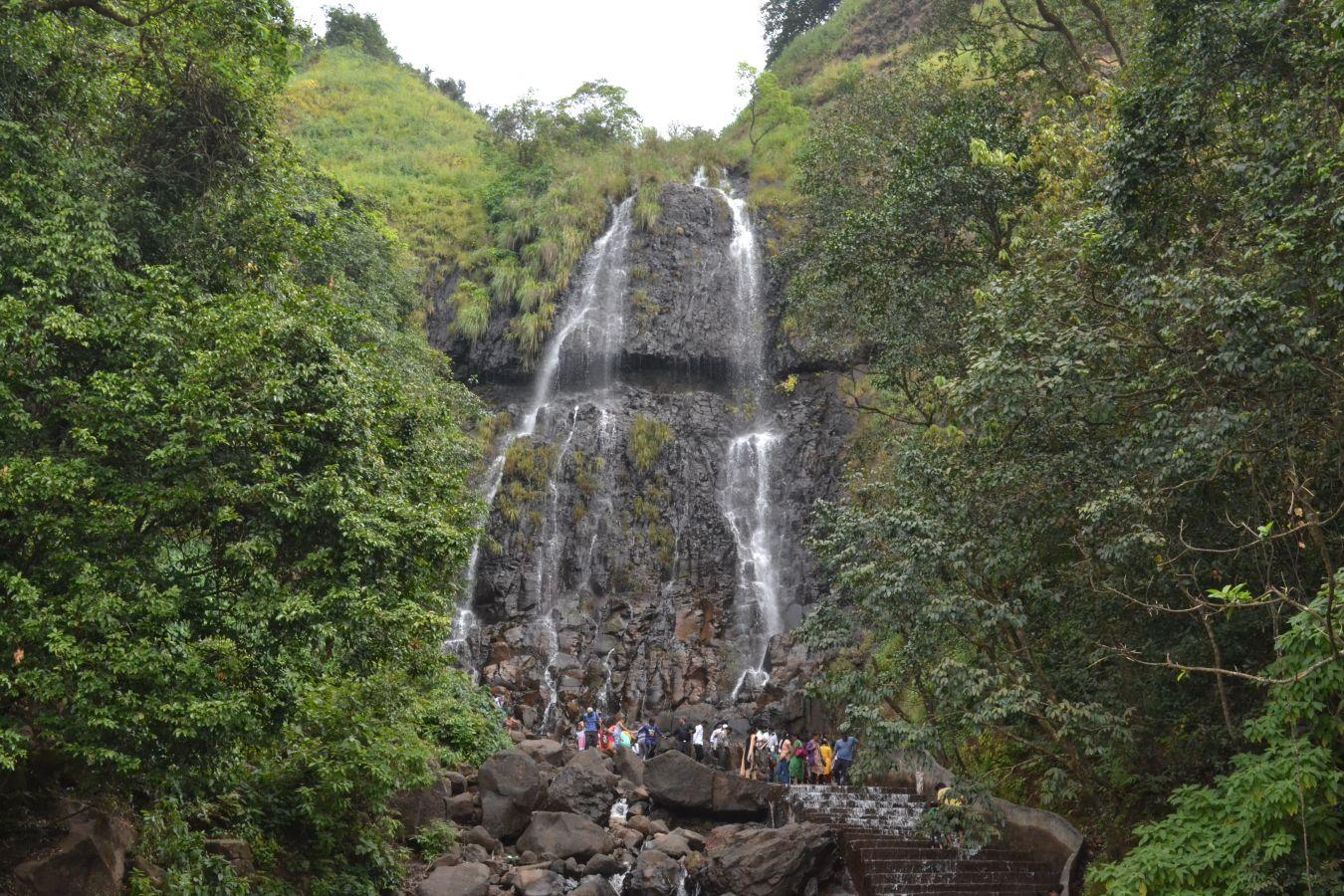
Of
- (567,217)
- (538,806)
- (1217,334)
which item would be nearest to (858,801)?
(538,806)

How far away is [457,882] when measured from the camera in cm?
1260

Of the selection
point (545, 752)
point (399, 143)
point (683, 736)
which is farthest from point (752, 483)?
point (399, 143)

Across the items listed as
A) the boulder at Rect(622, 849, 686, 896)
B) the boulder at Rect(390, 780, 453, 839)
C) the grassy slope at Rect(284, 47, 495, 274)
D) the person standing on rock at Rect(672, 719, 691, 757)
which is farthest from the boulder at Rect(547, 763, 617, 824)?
the grassy slope at Rect(284, 47, 495, 274)

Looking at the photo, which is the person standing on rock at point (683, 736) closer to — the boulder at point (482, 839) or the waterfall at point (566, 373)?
the waterfall at point (566, 373)

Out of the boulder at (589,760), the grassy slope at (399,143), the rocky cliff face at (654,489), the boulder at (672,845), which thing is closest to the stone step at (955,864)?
the boulder at (672,845)

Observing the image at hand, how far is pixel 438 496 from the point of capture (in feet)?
38.2

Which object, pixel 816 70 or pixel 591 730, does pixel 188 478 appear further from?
pixel 816 70

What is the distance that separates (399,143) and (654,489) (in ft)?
95.3

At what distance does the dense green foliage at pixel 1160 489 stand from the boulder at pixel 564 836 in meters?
4.60

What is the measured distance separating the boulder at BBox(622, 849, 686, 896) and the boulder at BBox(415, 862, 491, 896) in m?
2.12

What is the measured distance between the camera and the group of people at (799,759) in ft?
59.0

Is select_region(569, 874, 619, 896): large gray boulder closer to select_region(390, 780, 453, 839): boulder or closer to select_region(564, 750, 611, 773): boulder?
select_region(390, 780, 453, 839): boulder

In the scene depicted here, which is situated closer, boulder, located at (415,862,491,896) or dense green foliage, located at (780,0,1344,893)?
dense green foliage, located at (780,0,1344,893)

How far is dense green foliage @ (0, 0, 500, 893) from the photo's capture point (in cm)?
797
